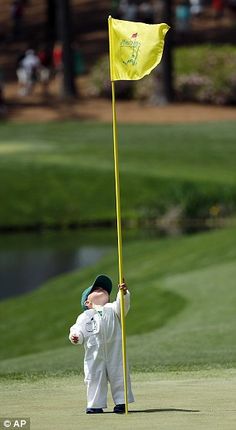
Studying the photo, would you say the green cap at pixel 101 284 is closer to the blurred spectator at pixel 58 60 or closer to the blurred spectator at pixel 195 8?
the blurred spectator at pixel 58 60

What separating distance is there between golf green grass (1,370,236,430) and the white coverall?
174 millimetres

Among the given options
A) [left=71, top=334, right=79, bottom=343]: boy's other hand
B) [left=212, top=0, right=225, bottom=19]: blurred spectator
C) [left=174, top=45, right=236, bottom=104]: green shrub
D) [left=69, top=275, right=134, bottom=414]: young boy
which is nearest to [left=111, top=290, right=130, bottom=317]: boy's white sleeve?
[left=69, top=275, right=134, bottom=414]: young boy

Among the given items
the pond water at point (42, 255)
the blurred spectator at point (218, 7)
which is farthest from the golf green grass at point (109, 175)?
the blurred spectator at point (218, 7)

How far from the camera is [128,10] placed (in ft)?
202

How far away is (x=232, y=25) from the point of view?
216ft

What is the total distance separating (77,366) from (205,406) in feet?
18.0

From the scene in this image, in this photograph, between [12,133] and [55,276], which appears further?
[12,133]

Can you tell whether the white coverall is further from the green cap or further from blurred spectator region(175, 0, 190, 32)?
blurred spectator region(175, 0, 190, 32)

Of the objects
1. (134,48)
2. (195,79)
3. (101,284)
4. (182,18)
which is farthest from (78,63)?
(101,284)

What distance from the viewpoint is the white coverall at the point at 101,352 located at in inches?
427

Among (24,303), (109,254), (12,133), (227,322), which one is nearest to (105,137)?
(12,133)

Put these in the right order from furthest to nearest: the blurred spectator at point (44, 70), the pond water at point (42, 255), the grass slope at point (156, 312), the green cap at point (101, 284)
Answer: the blurred spectator at point (44, 70) < the pond water at point (42, 255) < the grass slope at point (156, 312) < the green cap at point (101, 284)

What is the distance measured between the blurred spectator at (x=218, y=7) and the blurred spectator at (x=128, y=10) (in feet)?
12.0

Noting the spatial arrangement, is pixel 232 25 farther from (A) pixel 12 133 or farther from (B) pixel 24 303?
(B) pixel 24 303
